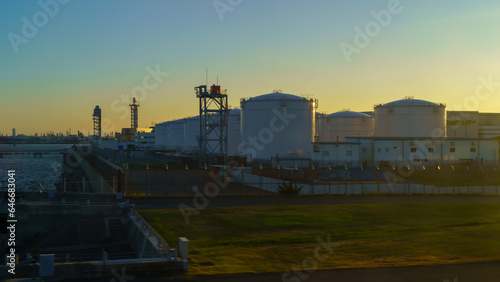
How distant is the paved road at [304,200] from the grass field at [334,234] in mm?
2517

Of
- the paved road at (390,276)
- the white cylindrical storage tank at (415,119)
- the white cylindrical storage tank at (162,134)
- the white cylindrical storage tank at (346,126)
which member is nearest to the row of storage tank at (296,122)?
the white cylindrical storage tank at (415,119)

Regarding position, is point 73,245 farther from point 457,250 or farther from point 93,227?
point 457,250

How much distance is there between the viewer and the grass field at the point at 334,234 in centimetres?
1745

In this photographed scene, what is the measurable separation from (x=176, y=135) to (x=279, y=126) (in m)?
79.8

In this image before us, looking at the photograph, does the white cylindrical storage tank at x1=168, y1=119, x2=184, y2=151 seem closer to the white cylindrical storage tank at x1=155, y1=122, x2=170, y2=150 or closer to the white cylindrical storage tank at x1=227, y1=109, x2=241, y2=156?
the white cylindrical storage tank at x1=155, y1=122, x2=170, y2=150

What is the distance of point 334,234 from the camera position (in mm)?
22469

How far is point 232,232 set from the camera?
914 inches

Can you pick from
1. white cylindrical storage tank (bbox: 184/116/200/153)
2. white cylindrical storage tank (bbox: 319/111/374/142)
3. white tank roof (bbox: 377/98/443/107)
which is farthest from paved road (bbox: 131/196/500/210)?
white cylindrical storage tank (bbox: 184/116/200/153)

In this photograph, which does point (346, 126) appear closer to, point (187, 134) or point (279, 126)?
point (279, 126)

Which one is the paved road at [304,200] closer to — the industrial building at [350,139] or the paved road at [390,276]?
the paved road at [390,276]

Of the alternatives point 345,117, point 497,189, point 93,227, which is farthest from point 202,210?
point 345,117

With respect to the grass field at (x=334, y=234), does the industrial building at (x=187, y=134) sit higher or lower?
higher

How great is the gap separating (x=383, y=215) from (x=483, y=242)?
897 cm

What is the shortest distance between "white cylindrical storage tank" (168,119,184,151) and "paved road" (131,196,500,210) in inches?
3893
